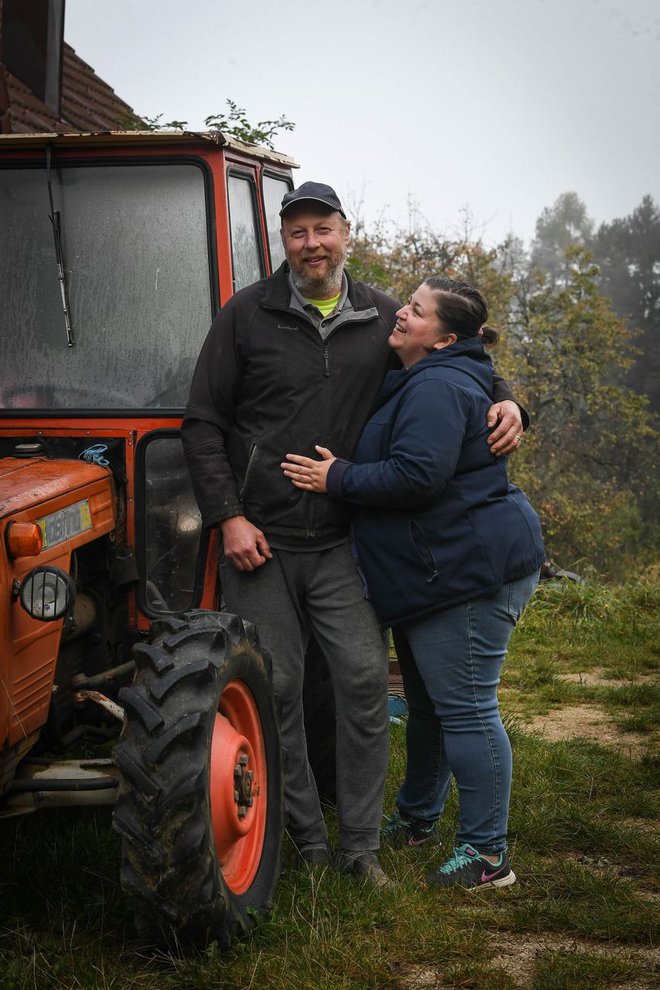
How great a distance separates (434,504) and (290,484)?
0.44 m

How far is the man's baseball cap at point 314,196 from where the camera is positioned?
346 cm

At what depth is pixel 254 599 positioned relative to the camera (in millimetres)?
3520

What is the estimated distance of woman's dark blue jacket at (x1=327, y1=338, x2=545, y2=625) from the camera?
3.26m

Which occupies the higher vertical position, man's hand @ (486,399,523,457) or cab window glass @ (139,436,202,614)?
man's hand @ (486,399,523,457)

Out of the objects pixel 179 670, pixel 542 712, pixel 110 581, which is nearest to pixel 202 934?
pixel 179 670

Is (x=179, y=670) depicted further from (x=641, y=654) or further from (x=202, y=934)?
(x=641, y=654)

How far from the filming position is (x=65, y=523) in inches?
133

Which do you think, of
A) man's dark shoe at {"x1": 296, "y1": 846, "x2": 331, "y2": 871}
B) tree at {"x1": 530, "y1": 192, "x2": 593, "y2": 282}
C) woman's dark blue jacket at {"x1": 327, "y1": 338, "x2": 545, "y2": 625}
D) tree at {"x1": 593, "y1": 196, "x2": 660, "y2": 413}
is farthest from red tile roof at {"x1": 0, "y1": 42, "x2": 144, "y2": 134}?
tree at {"x1": 530, "y1": 192, "x2": 593, "y2": 282}

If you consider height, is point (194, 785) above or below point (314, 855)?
above

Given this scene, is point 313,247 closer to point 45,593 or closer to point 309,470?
point 309,470

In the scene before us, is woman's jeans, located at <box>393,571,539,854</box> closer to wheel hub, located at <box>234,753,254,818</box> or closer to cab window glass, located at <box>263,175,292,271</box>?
wheel hub, located at <box>234,753,254,818</box>

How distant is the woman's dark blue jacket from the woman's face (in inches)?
3.3

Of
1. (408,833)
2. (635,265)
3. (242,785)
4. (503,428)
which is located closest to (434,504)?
(503,428)

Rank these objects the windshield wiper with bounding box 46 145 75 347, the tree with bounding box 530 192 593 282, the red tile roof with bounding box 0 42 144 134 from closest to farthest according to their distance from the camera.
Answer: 1. the windshield wiper with bounding box 46 145 75 347
2. the red tile roof with bounding box 0 42 144 134
3. the tree with bounding box 530 192 593 282
